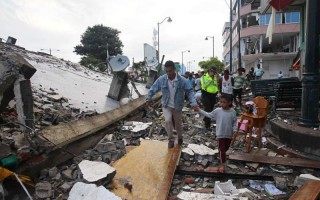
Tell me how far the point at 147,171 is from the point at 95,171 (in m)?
0.91

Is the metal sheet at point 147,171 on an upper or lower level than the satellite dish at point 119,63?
lower

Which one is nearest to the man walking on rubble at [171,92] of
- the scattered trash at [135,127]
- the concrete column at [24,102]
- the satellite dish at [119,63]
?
the scattered trash at [135,127]

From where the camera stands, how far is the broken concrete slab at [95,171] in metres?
3.96

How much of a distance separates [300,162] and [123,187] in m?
3.01

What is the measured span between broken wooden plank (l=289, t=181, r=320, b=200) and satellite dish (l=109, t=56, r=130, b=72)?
6828 millimetres

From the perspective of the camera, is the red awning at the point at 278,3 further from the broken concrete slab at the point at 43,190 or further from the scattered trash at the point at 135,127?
the broken concrete slab at the point at 43,190

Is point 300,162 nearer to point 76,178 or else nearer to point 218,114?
point 218,114

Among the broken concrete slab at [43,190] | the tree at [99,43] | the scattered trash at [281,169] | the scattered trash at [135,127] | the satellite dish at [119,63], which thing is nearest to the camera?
the broken concrete slab at [43,190]

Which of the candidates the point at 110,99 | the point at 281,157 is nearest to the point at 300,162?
the point at 281,157

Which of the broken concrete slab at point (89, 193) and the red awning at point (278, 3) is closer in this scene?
the broken concrete slab at point (89, 193)

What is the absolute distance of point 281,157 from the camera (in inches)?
207

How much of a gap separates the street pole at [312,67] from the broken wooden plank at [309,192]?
1.89 m

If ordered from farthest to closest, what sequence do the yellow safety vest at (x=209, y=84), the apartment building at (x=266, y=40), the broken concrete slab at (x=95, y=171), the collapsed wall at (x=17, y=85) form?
the apartment building at (x=266, y=40) → the yellow safety vest at (x=209, y=84) → the collapsed wall at (x=17, y=85) → the broken concrete slab at (x=95, y=171)

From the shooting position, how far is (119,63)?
32.0ft
